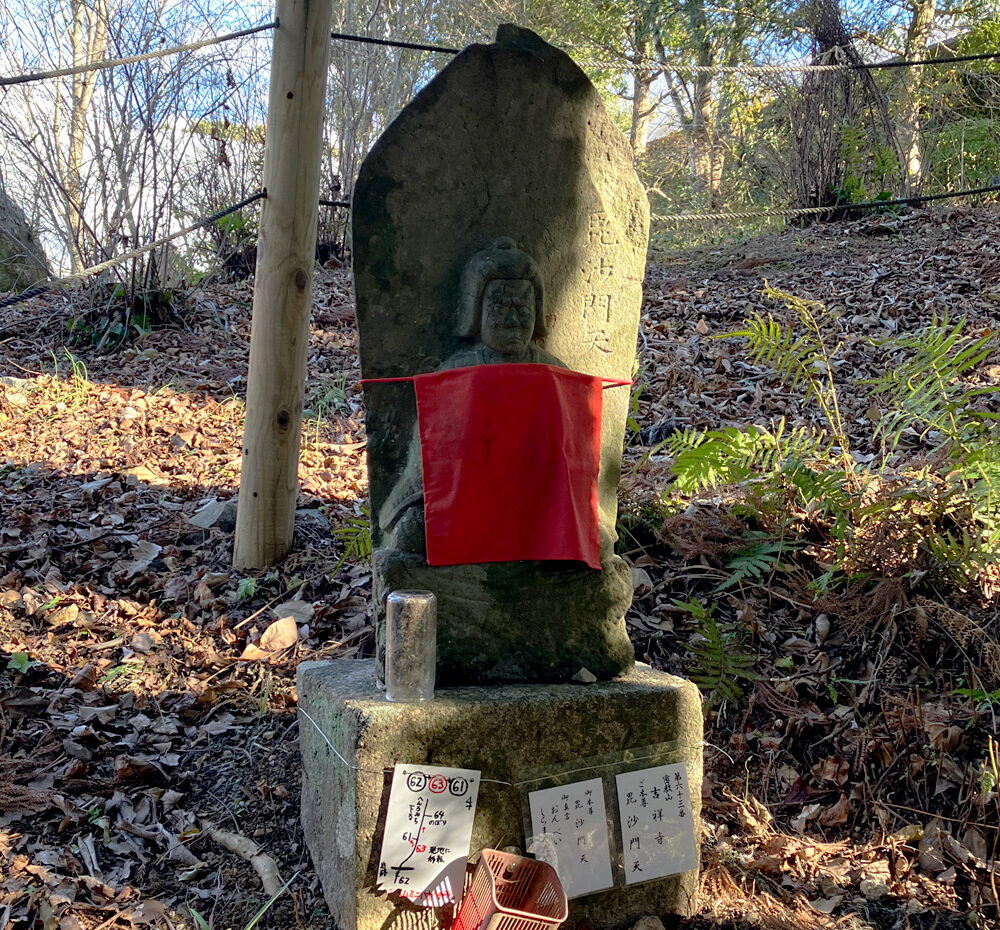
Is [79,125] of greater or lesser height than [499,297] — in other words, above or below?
above

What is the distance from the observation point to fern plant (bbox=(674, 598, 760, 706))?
10.2 feet

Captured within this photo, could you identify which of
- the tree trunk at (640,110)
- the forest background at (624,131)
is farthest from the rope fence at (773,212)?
the tree trunk at (640,110)

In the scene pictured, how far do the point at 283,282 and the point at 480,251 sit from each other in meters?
1.40

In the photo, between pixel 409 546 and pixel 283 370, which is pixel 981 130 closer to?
pixel 283 370

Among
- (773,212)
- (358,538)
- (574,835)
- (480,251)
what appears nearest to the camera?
(574,835)

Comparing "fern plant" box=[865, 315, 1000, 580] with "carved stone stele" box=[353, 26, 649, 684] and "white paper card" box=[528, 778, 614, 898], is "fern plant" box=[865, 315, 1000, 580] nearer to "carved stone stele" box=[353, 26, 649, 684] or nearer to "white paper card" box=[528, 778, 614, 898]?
"carved stone stele" box=[353, 26, 649, 684]

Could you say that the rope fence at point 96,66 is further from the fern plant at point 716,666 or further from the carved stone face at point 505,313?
the fern plant at point 716,666

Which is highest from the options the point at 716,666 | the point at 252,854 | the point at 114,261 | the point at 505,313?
the point at 114,261

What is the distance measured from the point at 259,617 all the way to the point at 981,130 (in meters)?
8.91

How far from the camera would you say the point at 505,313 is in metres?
2.44

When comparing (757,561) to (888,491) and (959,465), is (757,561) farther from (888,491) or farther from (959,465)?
(959,465)

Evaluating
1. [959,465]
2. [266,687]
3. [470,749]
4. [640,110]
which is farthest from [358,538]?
[640,110]

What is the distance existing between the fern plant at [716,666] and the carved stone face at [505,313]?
4.16 feet

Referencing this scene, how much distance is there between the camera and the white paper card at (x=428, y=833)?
2096 millimetres
